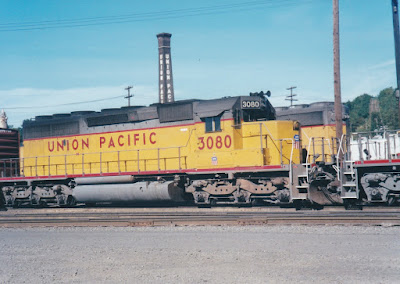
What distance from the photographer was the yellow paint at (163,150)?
14.6 meters

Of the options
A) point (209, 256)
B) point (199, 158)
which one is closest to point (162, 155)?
point (199, 158)

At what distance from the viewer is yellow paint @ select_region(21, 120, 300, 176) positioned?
14555 mm

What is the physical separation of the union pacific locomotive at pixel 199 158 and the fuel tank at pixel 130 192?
0.04 m

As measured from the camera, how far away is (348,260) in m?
6.86

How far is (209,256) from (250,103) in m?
8.19

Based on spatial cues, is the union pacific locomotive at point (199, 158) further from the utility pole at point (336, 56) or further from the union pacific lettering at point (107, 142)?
the utility pole at point (336, 56)

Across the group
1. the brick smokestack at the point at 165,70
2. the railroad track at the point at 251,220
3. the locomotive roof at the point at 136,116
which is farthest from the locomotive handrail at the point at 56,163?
the brick smokestack at the point at 165,70

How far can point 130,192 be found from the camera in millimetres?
16641

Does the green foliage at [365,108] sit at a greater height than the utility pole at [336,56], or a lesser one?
greater

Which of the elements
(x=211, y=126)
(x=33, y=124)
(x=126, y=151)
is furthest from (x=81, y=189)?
(x=211, y=126)

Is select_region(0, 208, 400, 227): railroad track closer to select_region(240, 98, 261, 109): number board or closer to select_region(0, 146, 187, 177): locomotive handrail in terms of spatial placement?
select_region(0, 146, 187, 177): locomotive handrail

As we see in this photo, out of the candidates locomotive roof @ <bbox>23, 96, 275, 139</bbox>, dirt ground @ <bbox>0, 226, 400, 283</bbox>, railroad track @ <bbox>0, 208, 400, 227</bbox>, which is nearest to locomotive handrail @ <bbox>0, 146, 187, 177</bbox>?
locomotive roof @ <bbox>23, 96, 275, 139</bbox>

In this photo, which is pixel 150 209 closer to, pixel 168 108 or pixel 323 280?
pixel 168 108

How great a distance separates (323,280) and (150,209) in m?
10.9
